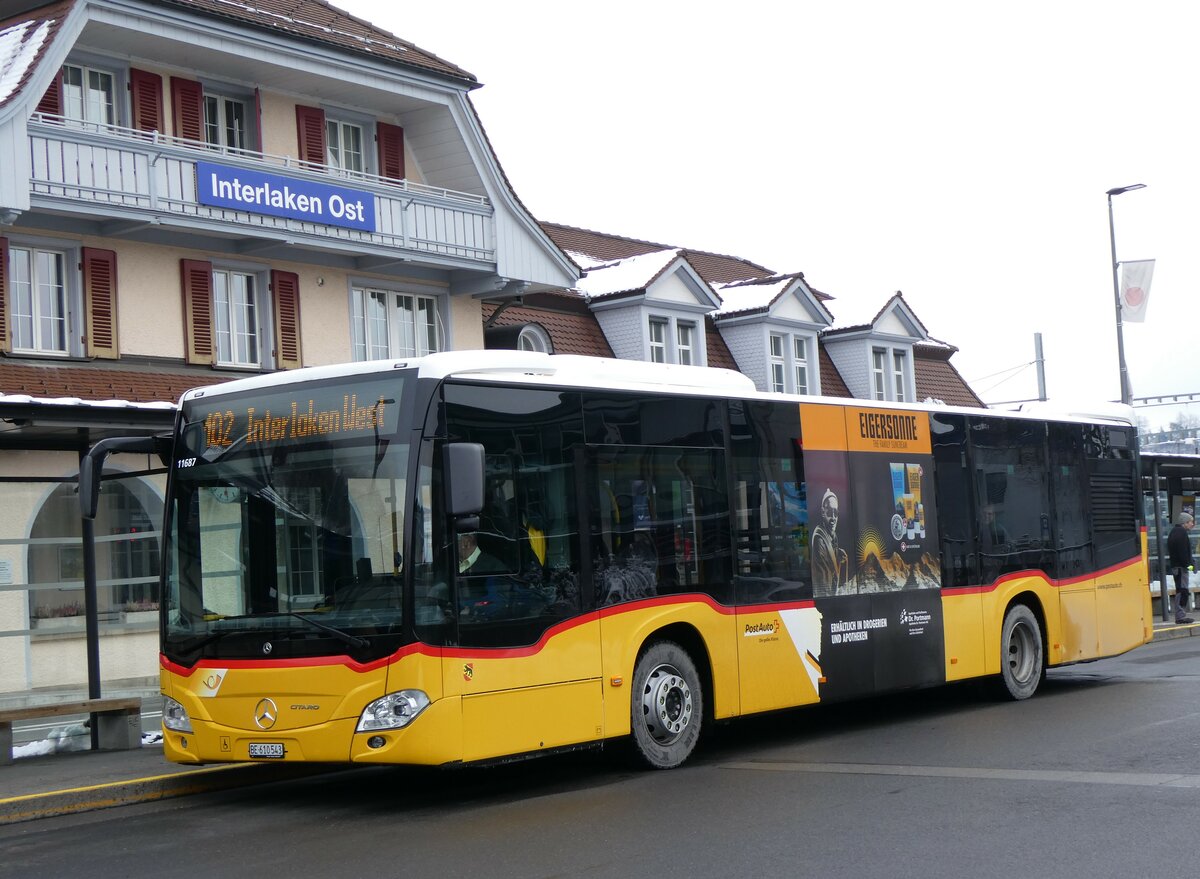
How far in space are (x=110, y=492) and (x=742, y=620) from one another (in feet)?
38.3

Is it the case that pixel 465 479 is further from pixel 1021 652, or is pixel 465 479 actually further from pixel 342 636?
pixel 1021 652

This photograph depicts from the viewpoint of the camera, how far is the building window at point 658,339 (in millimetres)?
32219

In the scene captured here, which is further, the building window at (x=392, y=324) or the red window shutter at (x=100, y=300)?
the building window at (x=392, y=324)

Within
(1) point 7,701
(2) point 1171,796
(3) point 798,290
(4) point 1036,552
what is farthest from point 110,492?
(3) point 798,290

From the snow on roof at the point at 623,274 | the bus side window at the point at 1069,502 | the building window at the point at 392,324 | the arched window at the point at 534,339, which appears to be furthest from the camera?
the snow on roof at the point at 623,274

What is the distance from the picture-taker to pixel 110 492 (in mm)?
21047

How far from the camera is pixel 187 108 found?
23000 mm

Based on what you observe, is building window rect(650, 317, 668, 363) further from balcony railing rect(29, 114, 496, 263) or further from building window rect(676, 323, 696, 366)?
balcony railing rect(29, 114, 496, 263)

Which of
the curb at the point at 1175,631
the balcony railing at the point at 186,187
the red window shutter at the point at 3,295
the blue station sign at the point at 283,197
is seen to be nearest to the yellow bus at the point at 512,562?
the red window shutter at the point at 3,295

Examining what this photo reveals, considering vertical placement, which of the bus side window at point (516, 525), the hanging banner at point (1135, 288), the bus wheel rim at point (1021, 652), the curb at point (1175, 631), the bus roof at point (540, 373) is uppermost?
the hanging banner at point (1135, 288)

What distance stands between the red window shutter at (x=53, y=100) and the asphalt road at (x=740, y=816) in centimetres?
1203

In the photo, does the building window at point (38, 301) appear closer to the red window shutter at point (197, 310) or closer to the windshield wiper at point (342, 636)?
the red window shutter at point (197, 310)

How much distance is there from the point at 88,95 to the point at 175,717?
534 inches

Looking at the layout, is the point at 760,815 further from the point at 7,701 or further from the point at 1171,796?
the point at 7,701
